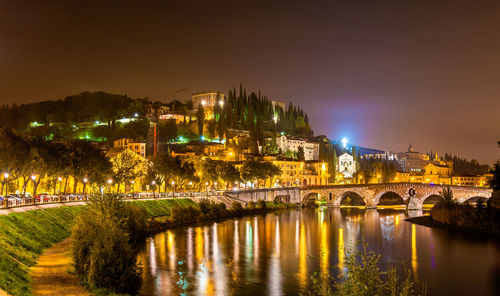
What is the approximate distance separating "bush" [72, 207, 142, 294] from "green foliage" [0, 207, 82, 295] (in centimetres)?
273

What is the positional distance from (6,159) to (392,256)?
3791cm

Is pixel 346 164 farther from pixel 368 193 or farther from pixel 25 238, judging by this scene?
pixel 25 238

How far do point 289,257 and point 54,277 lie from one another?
21660 millimetres

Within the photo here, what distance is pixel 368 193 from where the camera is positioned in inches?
3634

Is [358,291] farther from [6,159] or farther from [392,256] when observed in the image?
[6,159]

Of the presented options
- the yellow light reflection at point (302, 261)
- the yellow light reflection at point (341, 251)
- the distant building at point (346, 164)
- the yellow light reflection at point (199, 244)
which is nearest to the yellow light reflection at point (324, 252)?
the yellow light reflection at point (341, 251)

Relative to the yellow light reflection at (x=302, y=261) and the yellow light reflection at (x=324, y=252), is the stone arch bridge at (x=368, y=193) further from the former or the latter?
the yellow light reflection at (x=302, y=261)

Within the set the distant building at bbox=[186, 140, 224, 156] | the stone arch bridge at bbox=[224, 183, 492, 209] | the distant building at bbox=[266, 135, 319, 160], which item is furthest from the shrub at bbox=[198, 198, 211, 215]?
the distant building at bbox=[266, 135, 319, 160]

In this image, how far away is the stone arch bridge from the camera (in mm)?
79062

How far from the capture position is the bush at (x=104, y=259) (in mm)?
22266

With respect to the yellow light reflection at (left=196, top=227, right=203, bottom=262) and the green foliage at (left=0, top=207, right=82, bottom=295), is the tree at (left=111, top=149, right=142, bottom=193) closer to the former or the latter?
the yellow light reflection at (left=196, top=227, right=203, bottom=262)

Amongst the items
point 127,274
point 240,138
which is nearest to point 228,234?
point 127,274

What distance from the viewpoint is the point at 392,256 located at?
3997 cm

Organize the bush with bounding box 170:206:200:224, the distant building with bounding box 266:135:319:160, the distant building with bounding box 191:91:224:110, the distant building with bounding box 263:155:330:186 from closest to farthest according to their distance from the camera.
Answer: the bush with bounding box 170:206:200:224
the distant building with bounding box 263:155:330:186
the distant building with bounding box 266:135:319:160
the distant building with bounding box 191:91:224:110
